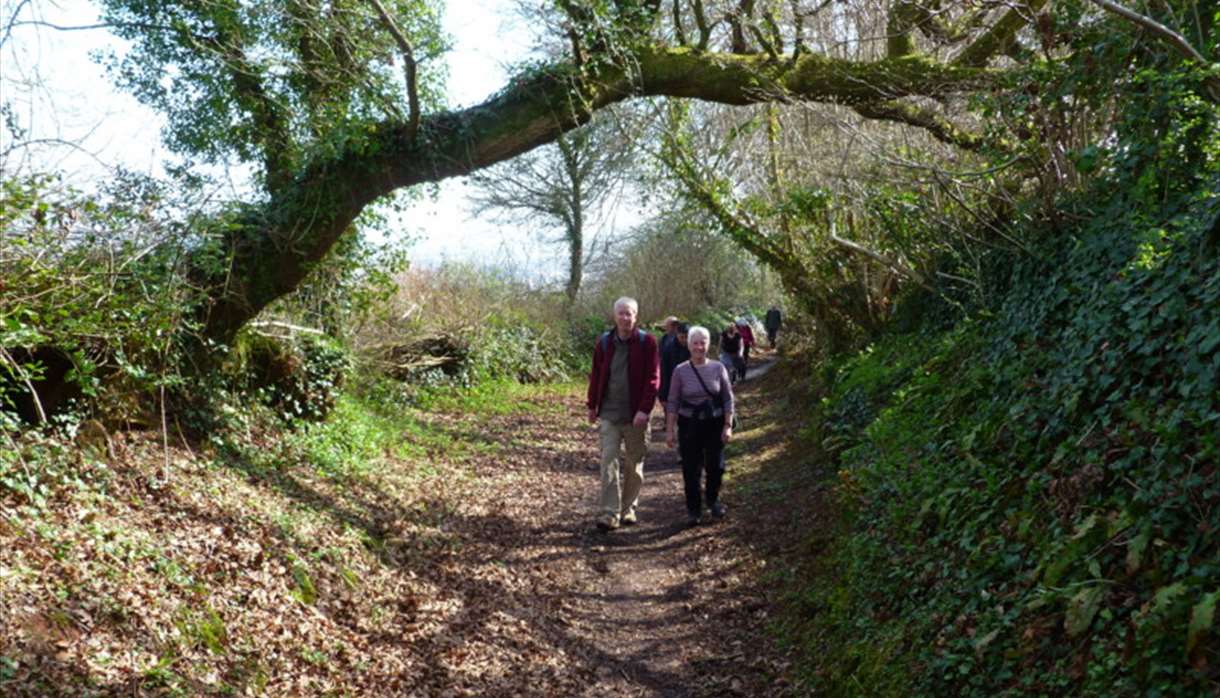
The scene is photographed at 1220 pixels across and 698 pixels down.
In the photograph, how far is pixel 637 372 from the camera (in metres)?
8.67

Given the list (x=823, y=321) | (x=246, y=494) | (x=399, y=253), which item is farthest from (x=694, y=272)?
(x=246, y=494)

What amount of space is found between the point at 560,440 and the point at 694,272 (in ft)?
63.6

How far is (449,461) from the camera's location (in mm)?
11773

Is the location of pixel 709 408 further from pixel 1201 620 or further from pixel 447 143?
pixel 1201 620

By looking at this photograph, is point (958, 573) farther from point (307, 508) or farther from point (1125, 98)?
point (307, 508)

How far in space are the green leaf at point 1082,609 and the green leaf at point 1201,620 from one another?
0.49m

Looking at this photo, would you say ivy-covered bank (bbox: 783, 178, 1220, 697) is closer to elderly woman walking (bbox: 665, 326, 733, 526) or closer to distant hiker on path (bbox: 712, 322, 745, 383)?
Answer: elderly woman walking (bbox: 665, 326, 733, 526)

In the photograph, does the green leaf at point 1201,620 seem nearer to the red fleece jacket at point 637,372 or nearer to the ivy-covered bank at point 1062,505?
the ivy-covered bank at point 1062,505

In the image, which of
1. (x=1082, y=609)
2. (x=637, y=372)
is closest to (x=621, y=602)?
(x=637, y=372)

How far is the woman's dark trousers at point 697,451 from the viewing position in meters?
8.85

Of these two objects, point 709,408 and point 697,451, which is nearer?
point 709,408

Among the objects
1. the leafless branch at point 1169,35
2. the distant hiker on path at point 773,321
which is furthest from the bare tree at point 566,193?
the leafless branch at point 1169,35

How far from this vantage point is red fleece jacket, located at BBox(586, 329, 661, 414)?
8641 mm

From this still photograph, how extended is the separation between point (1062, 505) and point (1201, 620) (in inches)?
59.1
